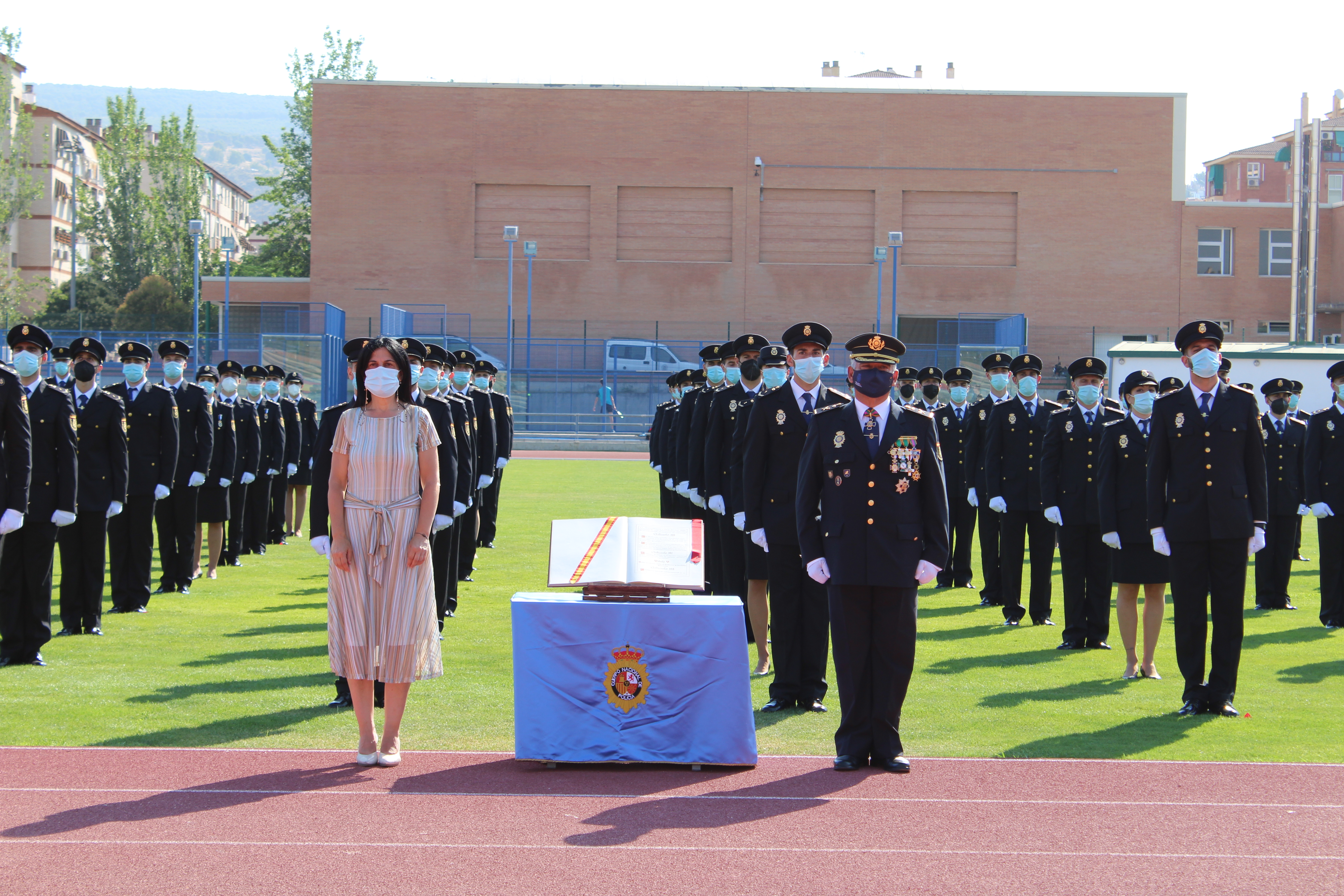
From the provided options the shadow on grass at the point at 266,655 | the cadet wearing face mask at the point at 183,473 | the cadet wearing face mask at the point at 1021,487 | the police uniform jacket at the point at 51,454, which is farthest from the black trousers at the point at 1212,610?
the cadet wearing face mask at the point at 183,473

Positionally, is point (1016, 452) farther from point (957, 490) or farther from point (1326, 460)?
point (1326, 460)

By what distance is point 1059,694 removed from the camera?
853 centimetres

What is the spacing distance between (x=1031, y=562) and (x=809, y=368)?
5.13m

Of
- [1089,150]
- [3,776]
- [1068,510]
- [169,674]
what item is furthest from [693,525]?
[1089,150]

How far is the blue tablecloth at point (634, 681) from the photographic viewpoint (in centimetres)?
632

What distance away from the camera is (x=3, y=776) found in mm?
6055

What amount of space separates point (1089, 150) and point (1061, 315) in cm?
658

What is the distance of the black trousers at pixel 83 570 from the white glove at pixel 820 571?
6319mm

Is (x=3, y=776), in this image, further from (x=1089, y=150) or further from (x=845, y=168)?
(x=1089, y=150)

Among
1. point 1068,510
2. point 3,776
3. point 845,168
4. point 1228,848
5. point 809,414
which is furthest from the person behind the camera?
point 845,168

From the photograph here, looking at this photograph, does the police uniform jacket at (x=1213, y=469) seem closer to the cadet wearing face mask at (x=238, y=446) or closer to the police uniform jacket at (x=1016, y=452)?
the police uniform jacket at (x=1016, y=452)

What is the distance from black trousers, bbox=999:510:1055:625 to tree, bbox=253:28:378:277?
61136 millimetres

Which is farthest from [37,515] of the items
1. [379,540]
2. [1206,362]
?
[1206,362]

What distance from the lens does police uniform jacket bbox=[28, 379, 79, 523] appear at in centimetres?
902
